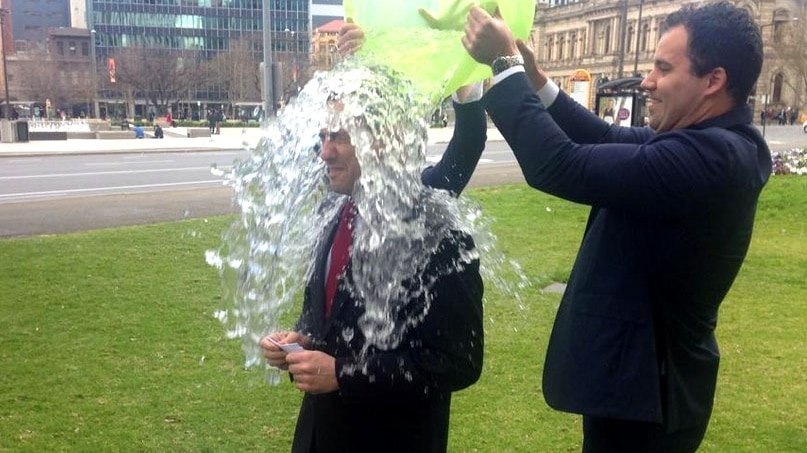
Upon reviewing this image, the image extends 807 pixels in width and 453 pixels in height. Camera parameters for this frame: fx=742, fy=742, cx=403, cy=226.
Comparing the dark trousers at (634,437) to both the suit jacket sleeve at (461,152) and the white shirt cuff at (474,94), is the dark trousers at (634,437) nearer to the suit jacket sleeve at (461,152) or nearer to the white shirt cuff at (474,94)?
the suit jacket sleeve at (461,152)

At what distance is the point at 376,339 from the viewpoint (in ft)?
7.23

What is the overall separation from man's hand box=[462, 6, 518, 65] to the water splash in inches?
7.7

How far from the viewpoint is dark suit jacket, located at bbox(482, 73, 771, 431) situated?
6.43ft

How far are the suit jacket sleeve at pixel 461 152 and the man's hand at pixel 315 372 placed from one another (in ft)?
2.52

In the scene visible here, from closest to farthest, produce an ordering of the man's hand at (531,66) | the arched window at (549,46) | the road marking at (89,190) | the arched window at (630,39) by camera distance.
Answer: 1. the man's hand at (531,66)
2. the road marking at (89,190)
3. the arched window at (630,39)
4. the arched window at (549,46)

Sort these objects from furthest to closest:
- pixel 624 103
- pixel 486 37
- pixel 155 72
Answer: pixel 155 72, pixel 624 103, pixel 486 37

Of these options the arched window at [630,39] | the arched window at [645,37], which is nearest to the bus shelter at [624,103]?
the arched window at [645,37]

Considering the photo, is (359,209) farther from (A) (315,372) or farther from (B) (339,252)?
(A) (315,372)

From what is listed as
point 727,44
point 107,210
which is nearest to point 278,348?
point 727,44

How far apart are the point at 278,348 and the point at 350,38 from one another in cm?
97

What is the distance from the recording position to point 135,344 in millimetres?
6039

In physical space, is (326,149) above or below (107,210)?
above

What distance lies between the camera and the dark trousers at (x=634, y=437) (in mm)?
2223

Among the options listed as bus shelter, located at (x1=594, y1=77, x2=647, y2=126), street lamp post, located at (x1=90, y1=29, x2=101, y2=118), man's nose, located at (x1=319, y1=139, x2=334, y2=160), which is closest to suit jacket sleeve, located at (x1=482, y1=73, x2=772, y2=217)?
man's nose, located at (x1=319, y1=139, x2=334, y2=160)
